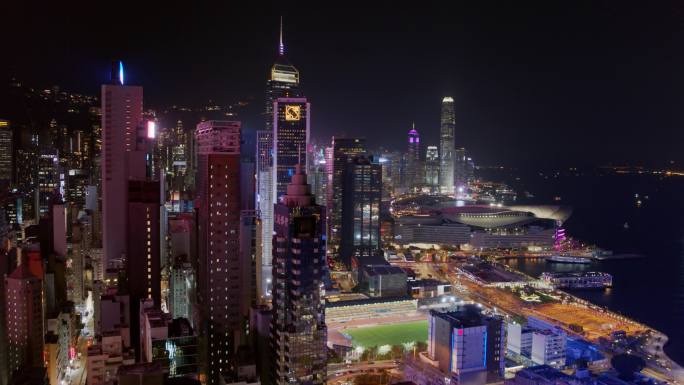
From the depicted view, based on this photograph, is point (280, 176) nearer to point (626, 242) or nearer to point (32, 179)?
point (32, 179)

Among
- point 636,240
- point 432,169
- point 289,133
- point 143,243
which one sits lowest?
point 636,240

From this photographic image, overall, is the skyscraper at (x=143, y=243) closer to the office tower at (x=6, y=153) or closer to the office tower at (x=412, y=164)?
the office tower at (x=6, y=153)

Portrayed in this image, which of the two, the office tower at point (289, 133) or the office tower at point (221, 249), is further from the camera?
the office tower at point (289, 133)

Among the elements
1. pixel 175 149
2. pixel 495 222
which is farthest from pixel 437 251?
pixel 175 149

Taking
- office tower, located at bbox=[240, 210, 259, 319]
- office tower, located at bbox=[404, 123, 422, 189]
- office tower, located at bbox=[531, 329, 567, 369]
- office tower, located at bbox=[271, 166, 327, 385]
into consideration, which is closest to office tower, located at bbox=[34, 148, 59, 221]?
office tower, located at bbox=[240, 210, 259, 319]

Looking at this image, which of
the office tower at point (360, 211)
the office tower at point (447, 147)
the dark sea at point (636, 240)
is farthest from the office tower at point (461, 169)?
the office tower at point (360, 211)

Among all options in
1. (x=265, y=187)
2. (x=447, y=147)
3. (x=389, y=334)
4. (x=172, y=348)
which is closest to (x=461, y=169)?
(x=447, y=147)

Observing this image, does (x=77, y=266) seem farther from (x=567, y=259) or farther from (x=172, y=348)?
(x=567, y=259)
